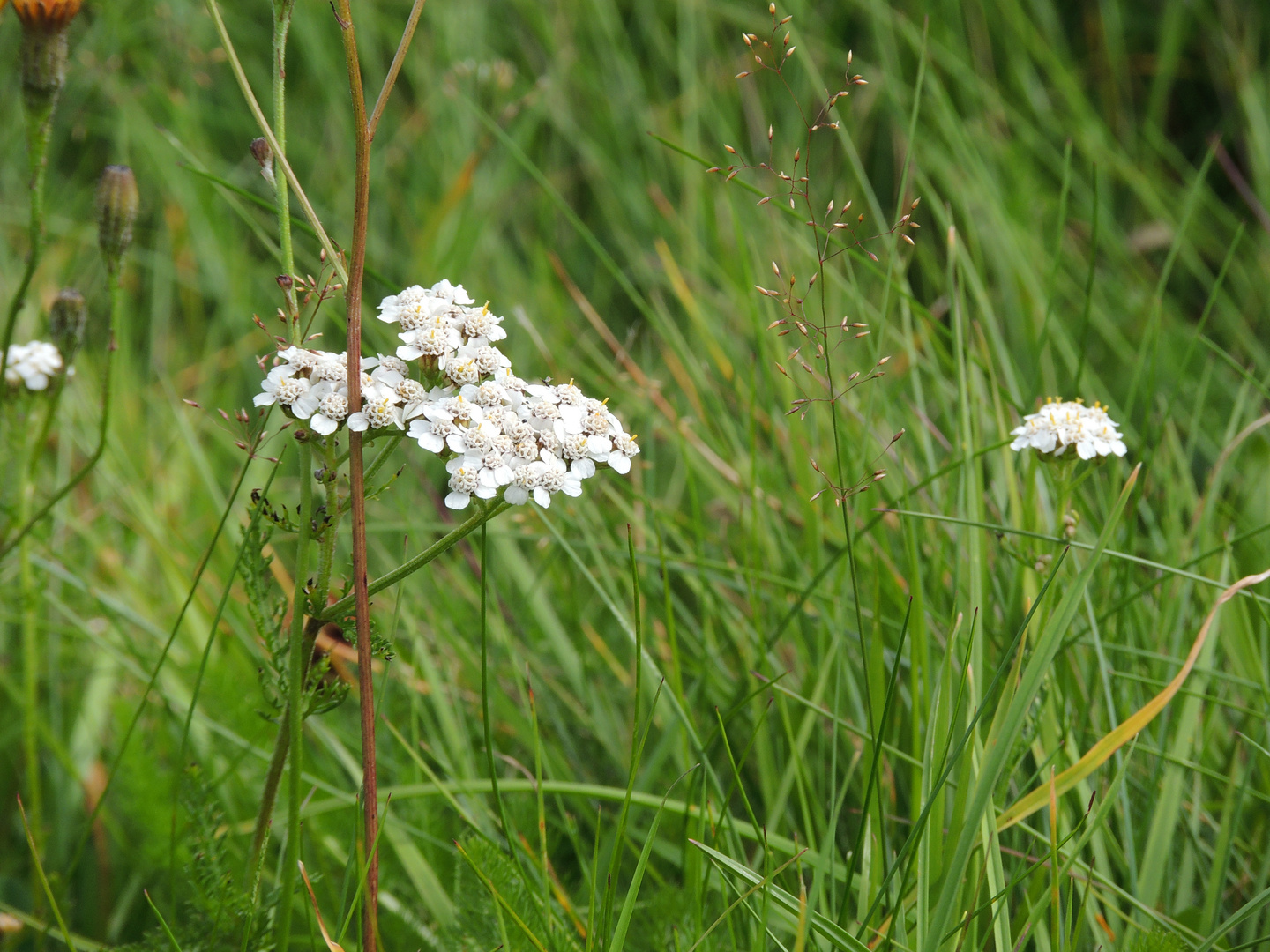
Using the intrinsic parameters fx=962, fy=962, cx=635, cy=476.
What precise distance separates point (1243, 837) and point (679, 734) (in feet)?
2.33

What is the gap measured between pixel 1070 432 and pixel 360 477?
0.73m

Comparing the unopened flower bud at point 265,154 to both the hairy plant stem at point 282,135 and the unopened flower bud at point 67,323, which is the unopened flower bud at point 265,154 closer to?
the hairy plant stem at point 282,135

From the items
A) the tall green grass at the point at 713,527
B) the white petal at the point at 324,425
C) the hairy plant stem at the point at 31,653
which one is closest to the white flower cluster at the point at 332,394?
the white petal at the point at 324,425

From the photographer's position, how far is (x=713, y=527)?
1.97 meters

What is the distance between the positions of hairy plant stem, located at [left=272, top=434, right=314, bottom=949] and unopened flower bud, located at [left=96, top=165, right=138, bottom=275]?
0.35 meters

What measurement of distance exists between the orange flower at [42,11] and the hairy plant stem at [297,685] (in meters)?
0.54

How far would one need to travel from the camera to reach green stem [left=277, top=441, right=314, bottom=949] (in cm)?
73

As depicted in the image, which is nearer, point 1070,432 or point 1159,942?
point 1159,942

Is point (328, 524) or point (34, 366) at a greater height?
point (34, 366)

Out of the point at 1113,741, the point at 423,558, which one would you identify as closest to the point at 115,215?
the point at 423,558

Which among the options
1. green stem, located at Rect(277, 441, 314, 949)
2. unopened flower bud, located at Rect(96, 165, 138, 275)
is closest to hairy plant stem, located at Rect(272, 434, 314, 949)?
green stem, located at Rect(277, 441, 314, 949)

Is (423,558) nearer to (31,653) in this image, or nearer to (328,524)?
(328,524)

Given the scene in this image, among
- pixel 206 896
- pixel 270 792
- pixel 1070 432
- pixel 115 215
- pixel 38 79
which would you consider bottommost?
pixel 206 896

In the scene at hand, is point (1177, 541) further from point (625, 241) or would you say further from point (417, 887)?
point (625, 241)
